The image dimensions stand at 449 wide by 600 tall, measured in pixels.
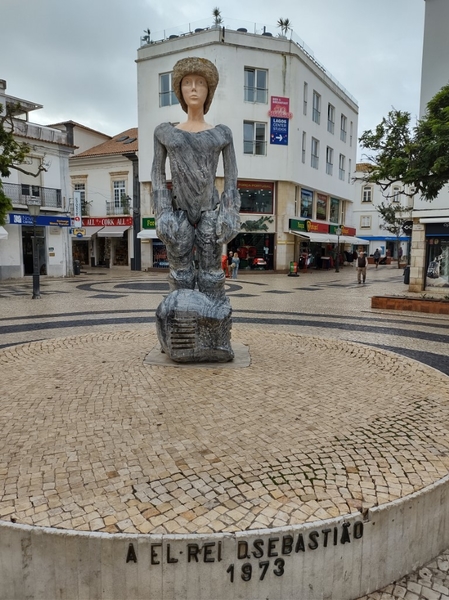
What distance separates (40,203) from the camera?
24500mm

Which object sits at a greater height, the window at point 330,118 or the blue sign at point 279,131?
the window at point 330,118

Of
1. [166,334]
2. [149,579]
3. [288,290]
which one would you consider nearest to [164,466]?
[149,579]

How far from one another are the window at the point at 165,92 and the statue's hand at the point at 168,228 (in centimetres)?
2485

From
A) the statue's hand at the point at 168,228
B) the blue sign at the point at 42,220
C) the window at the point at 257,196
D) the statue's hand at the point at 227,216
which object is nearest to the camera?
the statue's hand at the point at 168,228

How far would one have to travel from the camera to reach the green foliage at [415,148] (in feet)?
32.1

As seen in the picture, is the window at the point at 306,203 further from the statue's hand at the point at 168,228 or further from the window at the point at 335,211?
the statue's hand at the point at 168,228

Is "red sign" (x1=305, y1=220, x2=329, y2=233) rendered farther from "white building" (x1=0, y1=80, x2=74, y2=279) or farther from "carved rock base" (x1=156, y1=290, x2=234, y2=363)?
"carved rock base" (x1=156, y1=290, x2=234, y2=363)

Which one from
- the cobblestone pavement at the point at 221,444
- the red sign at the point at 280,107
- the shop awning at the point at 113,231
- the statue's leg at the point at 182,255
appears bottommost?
the cobblestone pavement at the point at 221,444

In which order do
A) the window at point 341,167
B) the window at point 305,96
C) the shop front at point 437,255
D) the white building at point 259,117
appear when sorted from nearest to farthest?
1. the shop front at point 437,255
2. the white building at point 259,117
3. the window at point 305,96
4. the window at point 341,167

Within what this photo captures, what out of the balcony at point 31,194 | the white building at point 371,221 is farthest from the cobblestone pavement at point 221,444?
the white building at point 371,221

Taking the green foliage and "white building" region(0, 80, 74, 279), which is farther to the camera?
"white building" region(0, 80, 74, 279)

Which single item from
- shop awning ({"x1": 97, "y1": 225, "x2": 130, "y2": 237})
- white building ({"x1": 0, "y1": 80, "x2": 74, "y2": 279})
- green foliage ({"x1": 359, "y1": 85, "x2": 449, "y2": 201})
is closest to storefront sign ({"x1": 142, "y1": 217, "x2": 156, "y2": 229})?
shop awning ({"x1": 97, "y1": 225, "x2": 130, "y2": 237})

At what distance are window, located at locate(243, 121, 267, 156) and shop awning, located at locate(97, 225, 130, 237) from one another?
981cm

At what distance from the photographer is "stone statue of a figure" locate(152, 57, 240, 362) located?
5363mm
